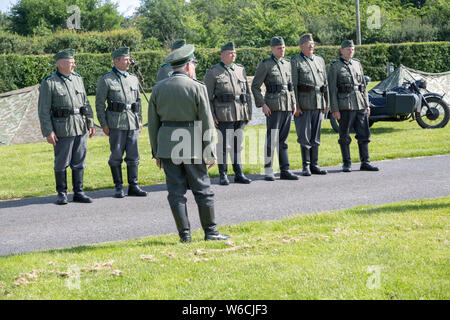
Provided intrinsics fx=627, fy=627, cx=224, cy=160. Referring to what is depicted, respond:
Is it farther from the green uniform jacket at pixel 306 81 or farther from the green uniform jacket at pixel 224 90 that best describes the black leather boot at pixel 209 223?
the green uniform jacket at pixel 306 81

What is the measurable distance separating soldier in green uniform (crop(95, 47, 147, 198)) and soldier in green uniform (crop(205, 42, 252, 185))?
122 cm

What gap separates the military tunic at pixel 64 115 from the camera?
28.7 feet

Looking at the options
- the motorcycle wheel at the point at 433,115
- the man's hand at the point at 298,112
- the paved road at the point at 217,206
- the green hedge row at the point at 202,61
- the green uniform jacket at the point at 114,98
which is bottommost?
the paved road at the point at 217,206

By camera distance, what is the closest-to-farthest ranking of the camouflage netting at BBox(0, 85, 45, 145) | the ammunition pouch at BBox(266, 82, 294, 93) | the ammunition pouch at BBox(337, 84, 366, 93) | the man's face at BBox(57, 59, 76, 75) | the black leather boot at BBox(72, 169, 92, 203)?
the man's face at BBox(57, 59, 76, 75) → the black leather boot at BBox(72, 169, 92, 203) → the ammunition pouch at BBox(266, 82, 294, 93) → the ammunition pouch at BBox(337, 84, 366, 93) → the camouflage netting at BBox(0, 85, 45, 145)

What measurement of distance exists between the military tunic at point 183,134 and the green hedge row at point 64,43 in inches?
1370

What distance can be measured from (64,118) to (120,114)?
0.83 m

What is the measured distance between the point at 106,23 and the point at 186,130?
55.0 m

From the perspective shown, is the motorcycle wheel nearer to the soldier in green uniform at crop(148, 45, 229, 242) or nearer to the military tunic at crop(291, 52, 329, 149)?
the military tunic at crop(291, 52, 329, 149)

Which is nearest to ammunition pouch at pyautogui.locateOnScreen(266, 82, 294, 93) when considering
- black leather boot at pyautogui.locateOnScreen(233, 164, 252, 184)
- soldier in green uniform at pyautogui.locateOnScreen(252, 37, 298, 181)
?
soldier in green uniform at pyautogui.locateOnScreen(252, 37, 298, 181)

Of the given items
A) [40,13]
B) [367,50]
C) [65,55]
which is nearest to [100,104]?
[65,55]

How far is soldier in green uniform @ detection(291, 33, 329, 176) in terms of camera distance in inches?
405

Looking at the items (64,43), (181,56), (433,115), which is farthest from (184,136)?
(64,43)

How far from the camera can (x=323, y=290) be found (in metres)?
4.56

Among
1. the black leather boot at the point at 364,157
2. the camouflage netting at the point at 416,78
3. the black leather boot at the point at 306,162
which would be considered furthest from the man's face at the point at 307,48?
the camouflage netting at the point at 416,78
